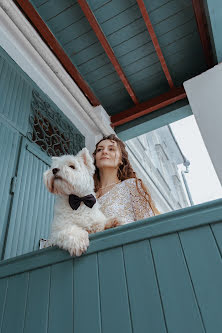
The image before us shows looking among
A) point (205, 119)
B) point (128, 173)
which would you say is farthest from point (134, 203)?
point (205, 119)

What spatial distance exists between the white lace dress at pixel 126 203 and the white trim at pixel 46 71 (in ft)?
5.41

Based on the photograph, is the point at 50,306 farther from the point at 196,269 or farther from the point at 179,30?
the point at 179,30

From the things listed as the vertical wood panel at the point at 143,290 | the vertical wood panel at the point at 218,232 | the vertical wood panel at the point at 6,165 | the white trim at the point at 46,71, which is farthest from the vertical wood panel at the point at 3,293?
the white trim at the point at 46,71

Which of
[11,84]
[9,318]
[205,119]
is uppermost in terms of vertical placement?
[11,84]

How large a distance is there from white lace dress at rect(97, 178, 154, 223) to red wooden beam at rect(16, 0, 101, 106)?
1823 mm

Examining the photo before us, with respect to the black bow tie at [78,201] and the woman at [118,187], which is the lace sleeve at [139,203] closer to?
the woman at [118,187]

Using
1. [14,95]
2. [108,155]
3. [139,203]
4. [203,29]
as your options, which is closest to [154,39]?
[203,29]

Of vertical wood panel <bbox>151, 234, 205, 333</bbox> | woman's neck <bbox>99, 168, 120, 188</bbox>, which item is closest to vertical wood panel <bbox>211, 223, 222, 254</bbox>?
vertical wood panel <bbox>151, 234, 205, 333</bbox>

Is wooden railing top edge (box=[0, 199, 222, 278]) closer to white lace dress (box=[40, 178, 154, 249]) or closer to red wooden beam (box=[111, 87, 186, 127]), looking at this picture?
white lace dress (box=[40, 178, 154, 249])

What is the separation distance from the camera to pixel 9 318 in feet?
3.97

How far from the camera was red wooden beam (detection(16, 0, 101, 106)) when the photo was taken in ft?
8.60

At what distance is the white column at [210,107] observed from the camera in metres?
2.47

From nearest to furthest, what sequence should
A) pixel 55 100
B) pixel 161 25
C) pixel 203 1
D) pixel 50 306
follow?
pixel 50 306
pixel 203 1
pixel 161 25
pixel 55 100

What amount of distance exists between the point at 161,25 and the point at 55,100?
1.49 m
